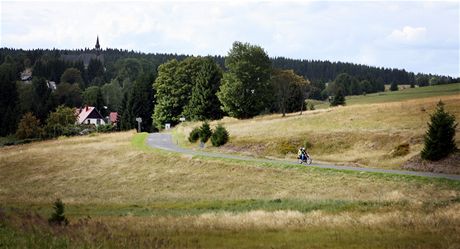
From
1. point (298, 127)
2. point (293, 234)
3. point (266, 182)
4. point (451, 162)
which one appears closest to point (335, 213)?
point (293, 234)

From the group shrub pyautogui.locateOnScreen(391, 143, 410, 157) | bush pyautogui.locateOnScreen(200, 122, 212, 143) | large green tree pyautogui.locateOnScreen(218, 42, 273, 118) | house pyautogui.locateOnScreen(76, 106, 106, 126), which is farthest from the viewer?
house pyautogui.locateOnScreen(76, 106, 106, 126)

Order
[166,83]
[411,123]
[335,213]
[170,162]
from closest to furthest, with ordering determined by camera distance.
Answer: [335,213]
[170,162]
[411,123]
[166,83]

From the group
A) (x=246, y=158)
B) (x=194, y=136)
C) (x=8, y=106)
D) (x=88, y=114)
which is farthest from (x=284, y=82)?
(x=8, y=106)

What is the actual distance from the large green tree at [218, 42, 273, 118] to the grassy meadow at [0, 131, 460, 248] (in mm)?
23244

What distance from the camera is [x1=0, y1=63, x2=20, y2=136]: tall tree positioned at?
440 feet

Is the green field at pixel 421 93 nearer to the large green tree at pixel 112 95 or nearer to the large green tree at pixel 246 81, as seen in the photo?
the large green tree at pixel 246 81

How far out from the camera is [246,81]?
88.2 m

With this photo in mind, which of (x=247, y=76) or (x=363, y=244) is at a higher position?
(x=247, y=76)

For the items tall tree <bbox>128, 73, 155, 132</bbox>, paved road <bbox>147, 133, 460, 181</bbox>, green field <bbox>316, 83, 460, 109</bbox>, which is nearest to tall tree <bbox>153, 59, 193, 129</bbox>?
tall tree <bbox>128, 73, 155, 132</bbox>

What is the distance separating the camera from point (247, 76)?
87688 millimetres

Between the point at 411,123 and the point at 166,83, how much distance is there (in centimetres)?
5732

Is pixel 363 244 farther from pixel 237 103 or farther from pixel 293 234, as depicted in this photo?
pixel 237 103

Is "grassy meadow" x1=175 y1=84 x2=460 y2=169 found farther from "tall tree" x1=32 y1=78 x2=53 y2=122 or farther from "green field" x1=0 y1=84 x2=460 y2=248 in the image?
"tall tree" x1=32 y1=78 x2=53 y2=122

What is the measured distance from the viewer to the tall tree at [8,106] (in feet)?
440
